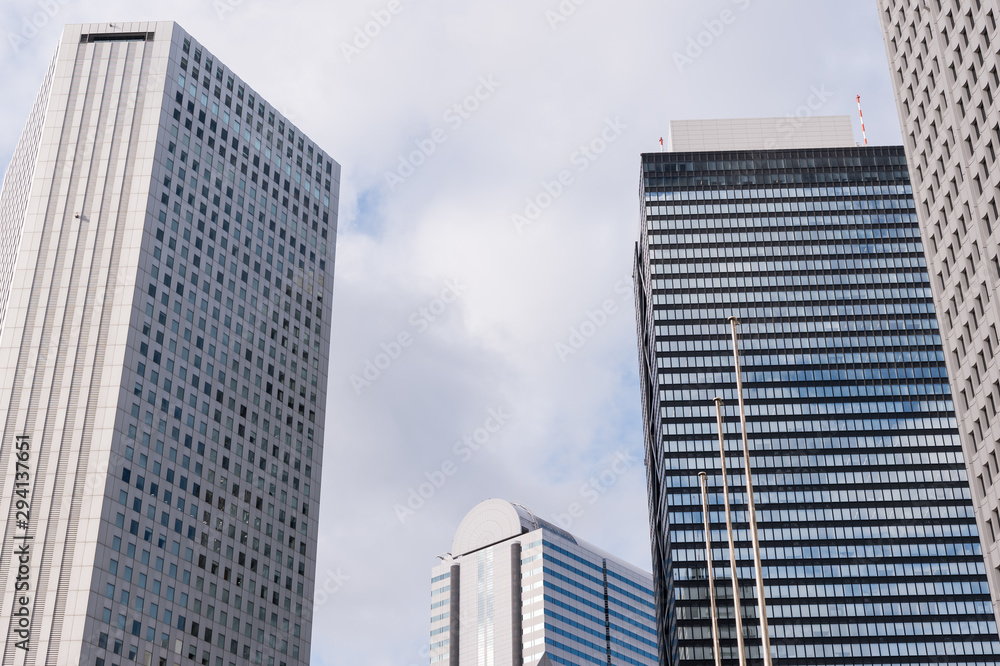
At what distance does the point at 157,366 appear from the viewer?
134250 millimetres

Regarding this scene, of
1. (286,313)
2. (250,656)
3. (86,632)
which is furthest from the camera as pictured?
(286,313)

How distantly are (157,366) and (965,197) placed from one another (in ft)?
295

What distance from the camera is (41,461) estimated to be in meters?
126

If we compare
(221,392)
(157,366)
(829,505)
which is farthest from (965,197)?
(829,505)

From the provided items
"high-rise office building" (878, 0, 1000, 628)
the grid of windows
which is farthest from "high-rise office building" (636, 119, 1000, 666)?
"high-rise office building" (878, 0, 1000, 628)

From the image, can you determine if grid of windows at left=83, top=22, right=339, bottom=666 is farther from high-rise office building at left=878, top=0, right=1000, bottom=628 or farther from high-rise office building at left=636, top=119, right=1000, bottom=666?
high-rise office building at left=878, top=0, right=1000, bottom=628

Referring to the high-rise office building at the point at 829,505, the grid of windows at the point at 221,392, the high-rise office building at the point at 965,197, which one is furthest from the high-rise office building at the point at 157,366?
the high-rise office building at the point at 965,197

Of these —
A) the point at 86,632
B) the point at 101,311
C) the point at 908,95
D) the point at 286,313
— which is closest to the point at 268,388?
the point at 286,313

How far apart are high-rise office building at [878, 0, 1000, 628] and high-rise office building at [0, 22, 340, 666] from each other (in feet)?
275

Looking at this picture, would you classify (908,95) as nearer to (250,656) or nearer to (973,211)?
(973,211)

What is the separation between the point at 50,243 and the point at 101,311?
42.7 feet

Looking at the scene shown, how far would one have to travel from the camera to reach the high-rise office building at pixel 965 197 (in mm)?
82812

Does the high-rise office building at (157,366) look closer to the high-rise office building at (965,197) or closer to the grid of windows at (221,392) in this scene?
the grid of windows at (221,392)

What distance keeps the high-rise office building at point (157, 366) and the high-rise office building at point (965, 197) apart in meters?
83.7
